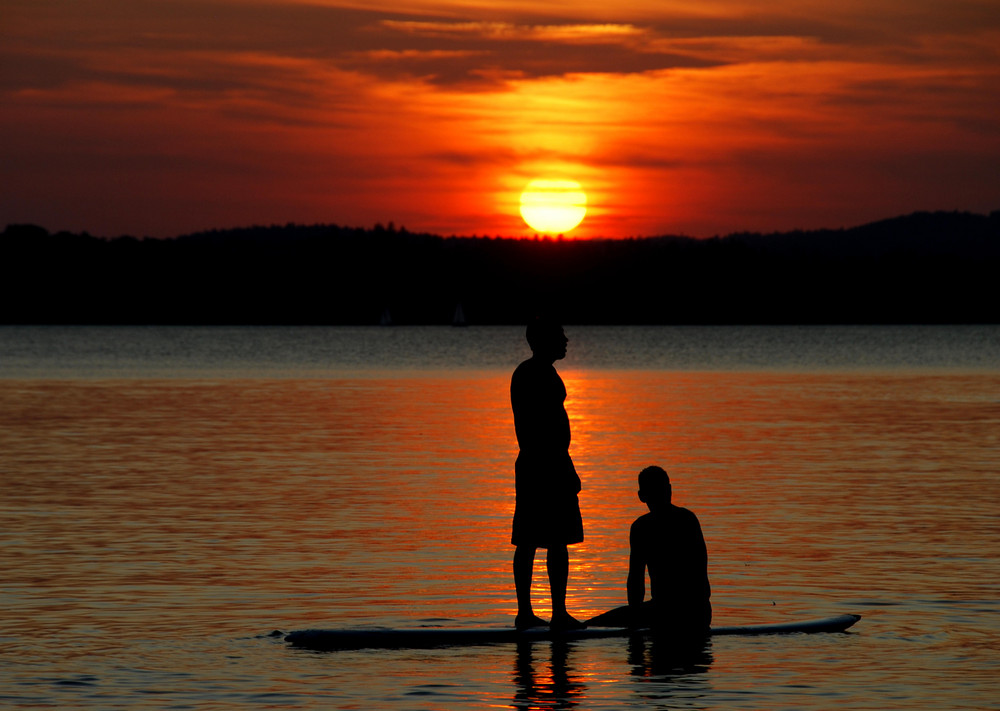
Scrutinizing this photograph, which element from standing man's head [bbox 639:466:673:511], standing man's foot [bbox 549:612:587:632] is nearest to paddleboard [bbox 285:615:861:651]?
standing man's foot [bbox 549:612:587:632]

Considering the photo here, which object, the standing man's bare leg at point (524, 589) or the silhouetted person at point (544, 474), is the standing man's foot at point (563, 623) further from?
the standing man's bare leg at point (524, 589)

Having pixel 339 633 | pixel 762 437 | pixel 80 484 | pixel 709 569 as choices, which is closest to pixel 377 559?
pixel 709 569

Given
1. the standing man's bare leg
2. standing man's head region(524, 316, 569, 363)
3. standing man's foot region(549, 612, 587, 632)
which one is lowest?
standing man's foot region(549, 612, 587, 632)

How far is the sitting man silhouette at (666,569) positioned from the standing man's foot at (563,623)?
12.1 inches

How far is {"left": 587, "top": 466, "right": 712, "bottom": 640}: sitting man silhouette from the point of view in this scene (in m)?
12.6

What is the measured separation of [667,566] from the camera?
503 inches

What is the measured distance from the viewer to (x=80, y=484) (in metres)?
24.8

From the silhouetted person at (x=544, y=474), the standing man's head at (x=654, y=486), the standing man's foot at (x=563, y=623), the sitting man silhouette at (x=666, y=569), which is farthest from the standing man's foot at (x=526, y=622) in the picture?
the standing man's head at (x=654, y=486)

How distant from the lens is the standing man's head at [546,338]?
1266 cm

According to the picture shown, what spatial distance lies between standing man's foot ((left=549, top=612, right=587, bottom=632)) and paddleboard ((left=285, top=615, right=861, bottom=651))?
4 centimetres

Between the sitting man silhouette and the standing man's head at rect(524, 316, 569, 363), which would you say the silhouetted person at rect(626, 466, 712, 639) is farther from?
the standing man's head at rect(524, 316, 569, 363)

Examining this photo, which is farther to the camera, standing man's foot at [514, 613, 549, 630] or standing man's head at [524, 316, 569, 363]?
standing man's foot at [514, 613, 549, 630]

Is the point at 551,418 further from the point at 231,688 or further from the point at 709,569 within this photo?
the point at 709,569

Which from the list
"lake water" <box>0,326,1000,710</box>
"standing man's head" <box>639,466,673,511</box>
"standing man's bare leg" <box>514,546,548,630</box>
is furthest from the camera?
"standing man's bare leg" <box>514,546,548,630</box>
